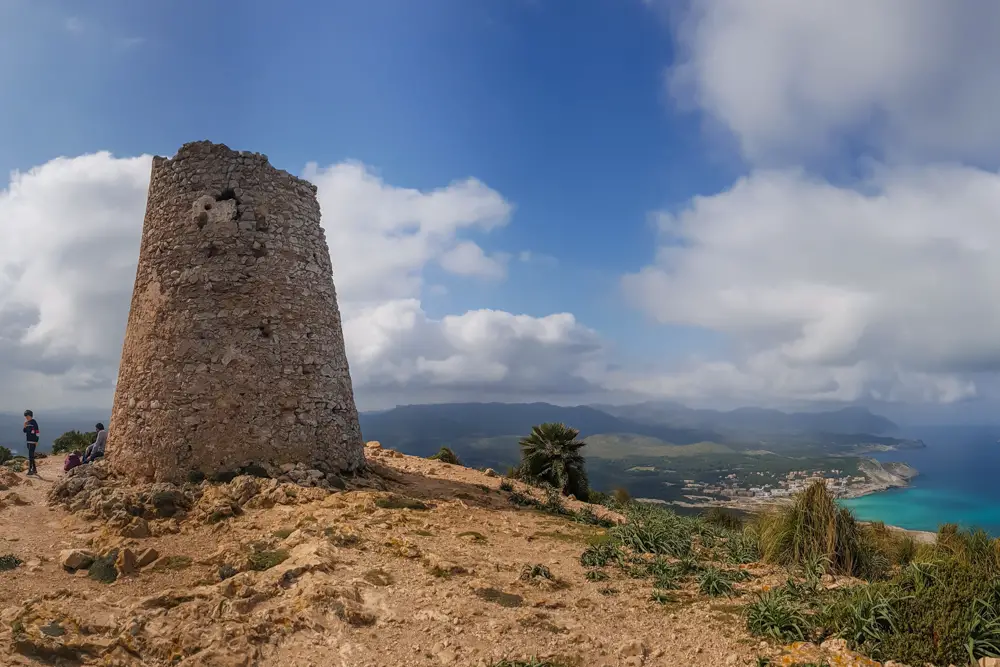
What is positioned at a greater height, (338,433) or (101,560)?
(338,433)

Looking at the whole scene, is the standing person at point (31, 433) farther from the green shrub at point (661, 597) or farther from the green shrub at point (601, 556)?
the green shrub at point (661, 597)

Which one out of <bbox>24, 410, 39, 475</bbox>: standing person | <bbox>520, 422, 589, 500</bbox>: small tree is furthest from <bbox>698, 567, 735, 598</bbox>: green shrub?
<bbox>24, 410, 39, 475</bbox>: standing person

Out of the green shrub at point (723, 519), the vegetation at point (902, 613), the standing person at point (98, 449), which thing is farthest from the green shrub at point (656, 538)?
the standing person at point (98, 449)

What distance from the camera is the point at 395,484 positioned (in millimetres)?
13055

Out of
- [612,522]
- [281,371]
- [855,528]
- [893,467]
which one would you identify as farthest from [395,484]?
[893,467]

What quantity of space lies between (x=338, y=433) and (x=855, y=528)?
32.8 feet

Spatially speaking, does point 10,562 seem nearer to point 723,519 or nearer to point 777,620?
point 777,620

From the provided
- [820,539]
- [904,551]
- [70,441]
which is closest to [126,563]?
[820,539]

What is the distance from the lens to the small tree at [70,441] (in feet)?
71.6

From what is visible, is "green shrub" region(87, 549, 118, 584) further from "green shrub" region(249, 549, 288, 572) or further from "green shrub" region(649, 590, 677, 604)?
"green shrub" region(649, 590, 677, 604)

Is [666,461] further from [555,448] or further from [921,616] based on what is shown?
[921,616]

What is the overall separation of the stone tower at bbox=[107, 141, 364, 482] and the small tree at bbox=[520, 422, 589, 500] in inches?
288

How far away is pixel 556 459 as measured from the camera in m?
18.0

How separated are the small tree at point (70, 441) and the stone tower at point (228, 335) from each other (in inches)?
510
